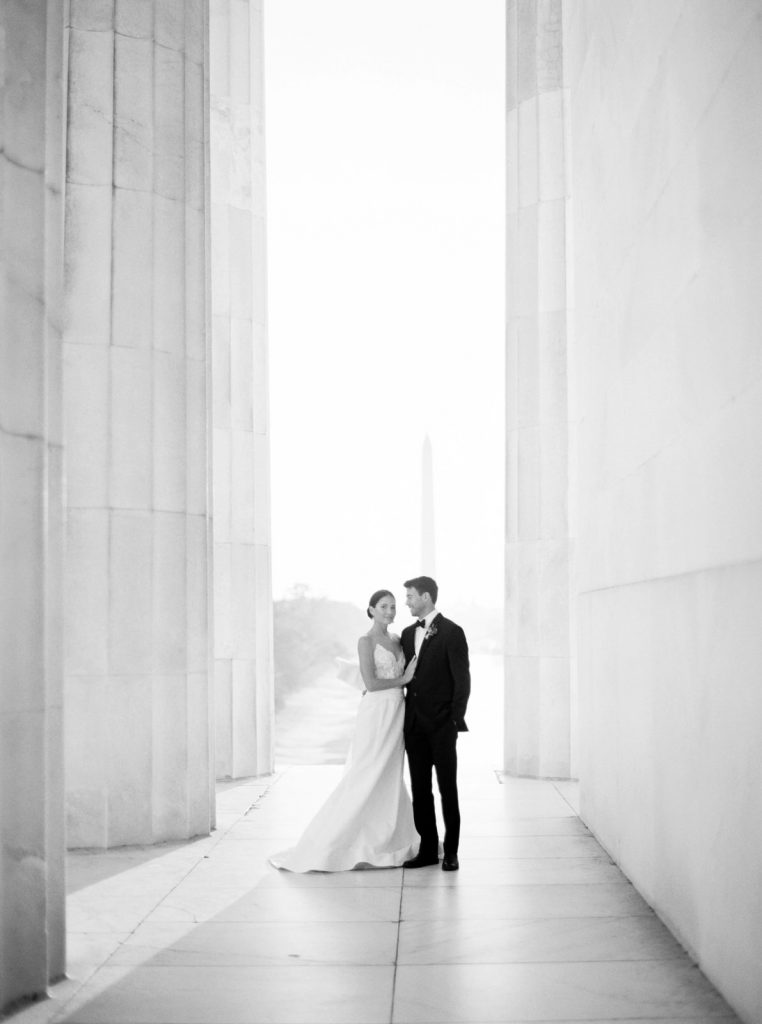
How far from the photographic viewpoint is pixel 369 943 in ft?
28.4

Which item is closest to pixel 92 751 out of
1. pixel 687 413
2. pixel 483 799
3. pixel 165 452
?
pixel 165 452

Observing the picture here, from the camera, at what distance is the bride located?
11586 mm

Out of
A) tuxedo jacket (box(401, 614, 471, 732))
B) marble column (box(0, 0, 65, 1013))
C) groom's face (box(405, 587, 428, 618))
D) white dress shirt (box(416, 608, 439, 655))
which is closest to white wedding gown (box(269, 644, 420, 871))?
white dress shirt (box(416, 608, 439, 655))

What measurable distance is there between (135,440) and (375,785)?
15.2ft

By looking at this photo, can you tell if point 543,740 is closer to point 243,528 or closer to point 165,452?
point 243,528

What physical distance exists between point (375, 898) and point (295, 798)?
6100 millimetres

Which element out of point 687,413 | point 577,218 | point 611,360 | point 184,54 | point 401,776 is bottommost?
point 401,776

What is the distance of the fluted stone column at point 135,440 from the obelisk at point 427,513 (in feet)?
127

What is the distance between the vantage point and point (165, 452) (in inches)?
527

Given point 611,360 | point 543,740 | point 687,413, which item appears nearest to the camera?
point 687,413

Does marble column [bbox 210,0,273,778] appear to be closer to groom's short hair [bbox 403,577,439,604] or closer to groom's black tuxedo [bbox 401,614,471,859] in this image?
groom's black tuxedo [bbox 401,614,471,859]

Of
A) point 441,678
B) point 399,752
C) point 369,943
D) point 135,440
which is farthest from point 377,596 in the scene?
point 369,943

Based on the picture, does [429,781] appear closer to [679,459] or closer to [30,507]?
[679,459]

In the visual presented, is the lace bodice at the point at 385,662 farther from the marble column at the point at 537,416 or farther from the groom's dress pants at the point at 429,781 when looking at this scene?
the marble column at the point at 537,416
